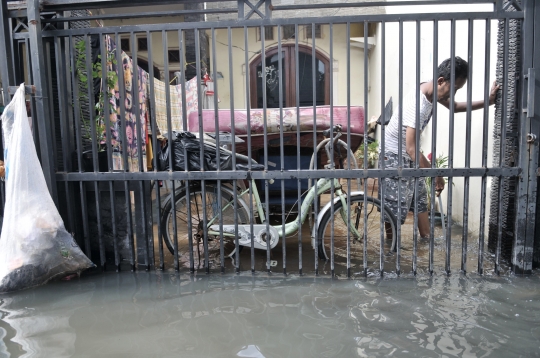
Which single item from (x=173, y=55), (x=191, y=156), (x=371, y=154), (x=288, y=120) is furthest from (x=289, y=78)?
(x=191, y=156)

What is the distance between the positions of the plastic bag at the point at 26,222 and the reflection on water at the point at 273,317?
0.54 ft

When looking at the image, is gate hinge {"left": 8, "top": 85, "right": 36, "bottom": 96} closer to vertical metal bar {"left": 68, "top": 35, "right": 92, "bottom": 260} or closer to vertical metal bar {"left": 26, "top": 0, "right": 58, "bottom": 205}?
vertical metal bar {"left": 26, "top": 0, "right": 58, "bottom": 205}

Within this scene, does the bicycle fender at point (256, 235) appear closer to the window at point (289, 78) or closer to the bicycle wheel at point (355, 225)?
the bicycle wheel at point (355, 225)

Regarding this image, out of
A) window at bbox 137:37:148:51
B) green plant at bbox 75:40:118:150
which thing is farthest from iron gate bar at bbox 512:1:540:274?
window at bbox 137:37:148:51

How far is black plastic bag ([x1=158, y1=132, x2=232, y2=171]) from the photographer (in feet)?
12.8

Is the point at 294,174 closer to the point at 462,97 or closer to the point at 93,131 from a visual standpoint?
the point at 93,131

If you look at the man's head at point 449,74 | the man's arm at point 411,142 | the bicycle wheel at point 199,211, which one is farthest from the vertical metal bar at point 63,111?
the man's head at point 449,74

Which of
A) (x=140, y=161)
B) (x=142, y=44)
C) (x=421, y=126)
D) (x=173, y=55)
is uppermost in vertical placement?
(x=142, y=44)

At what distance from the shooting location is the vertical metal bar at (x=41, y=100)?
11.8 feet

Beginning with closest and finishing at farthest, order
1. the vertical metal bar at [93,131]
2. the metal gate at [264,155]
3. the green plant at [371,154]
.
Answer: the metal gate at [264,155] < the vertical metal bar at [93,131] < the green plant at [371,154]

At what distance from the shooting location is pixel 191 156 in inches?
156

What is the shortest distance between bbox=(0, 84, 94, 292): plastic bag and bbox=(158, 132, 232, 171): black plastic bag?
3.25 feet

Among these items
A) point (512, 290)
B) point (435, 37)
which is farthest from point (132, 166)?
point (512, 290)

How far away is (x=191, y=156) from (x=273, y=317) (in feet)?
5.45
